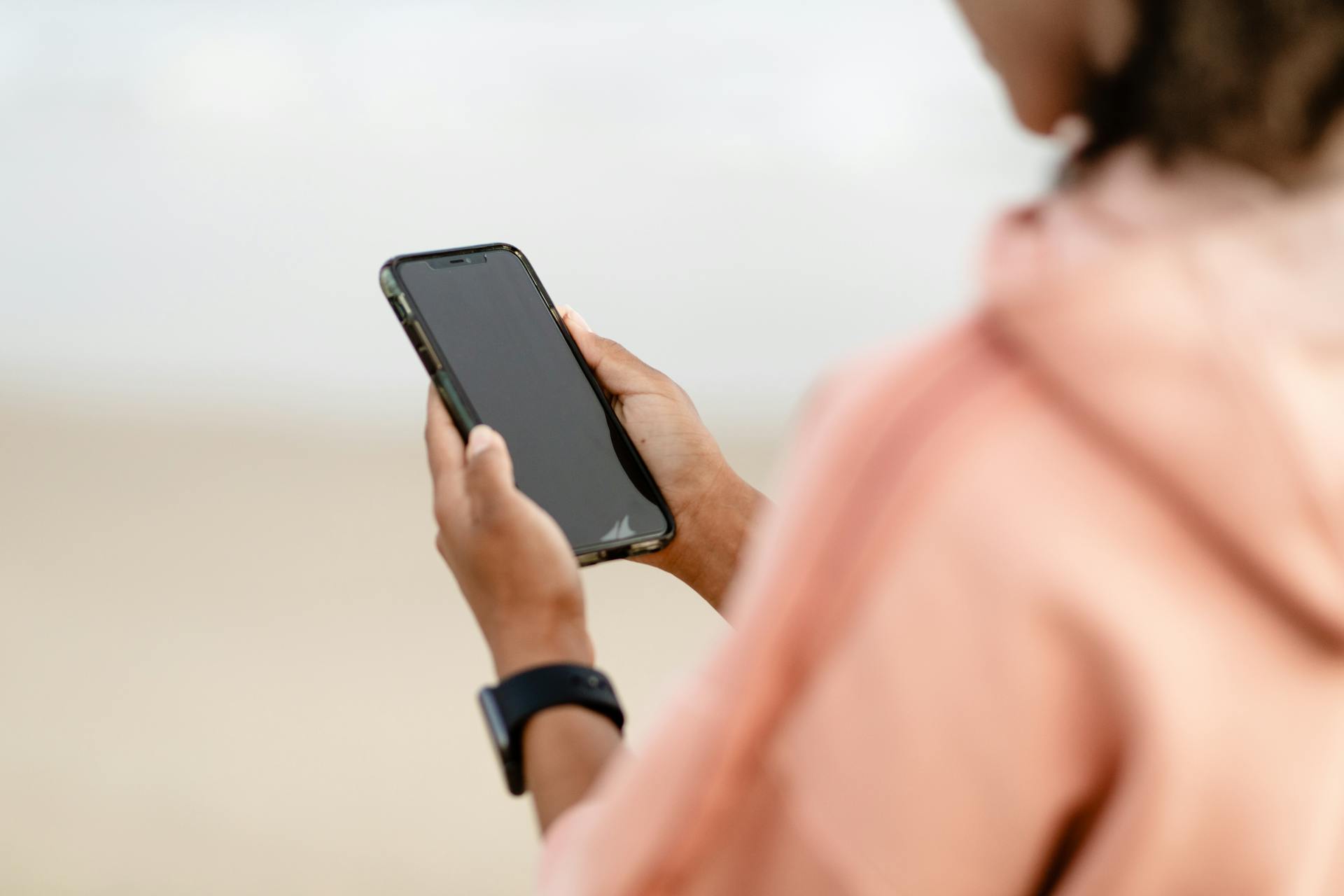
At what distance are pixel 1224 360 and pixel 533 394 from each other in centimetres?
55

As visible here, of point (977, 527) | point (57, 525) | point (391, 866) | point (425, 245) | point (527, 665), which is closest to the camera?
point (977, 527)

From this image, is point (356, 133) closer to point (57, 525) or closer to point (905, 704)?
point (57, 525)

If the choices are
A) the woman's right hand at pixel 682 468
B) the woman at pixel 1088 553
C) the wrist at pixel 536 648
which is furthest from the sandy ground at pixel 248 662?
the woman at pixel 1088 553

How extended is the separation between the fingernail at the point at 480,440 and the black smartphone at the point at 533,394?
62 millimetres

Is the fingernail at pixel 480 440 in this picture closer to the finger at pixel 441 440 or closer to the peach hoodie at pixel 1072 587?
the finger at pixel 441 440

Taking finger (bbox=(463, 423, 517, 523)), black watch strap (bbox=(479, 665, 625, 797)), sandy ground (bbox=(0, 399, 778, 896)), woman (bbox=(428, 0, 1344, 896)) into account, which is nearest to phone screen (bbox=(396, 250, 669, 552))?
finger (bbox=(463, 423, 517, 523))

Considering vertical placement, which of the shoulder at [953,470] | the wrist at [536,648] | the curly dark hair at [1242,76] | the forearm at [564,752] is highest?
the curly dark hair at [1242,76]

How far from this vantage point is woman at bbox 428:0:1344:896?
27cm

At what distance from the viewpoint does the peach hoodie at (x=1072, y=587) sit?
0.27 metres

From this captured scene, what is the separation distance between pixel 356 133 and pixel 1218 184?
86.4 inches

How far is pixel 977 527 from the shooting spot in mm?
277

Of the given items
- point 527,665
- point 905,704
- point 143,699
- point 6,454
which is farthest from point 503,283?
point 6,454

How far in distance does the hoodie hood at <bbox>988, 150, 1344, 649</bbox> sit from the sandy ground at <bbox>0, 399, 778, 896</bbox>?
1.12m

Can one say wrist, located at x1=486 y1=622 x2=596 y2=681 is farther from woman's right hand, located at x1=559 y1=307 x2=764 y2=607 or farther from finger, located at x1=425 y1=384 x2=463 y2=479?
woman's right hand, located at x1=559 y1=307 x2=764 y2=607
